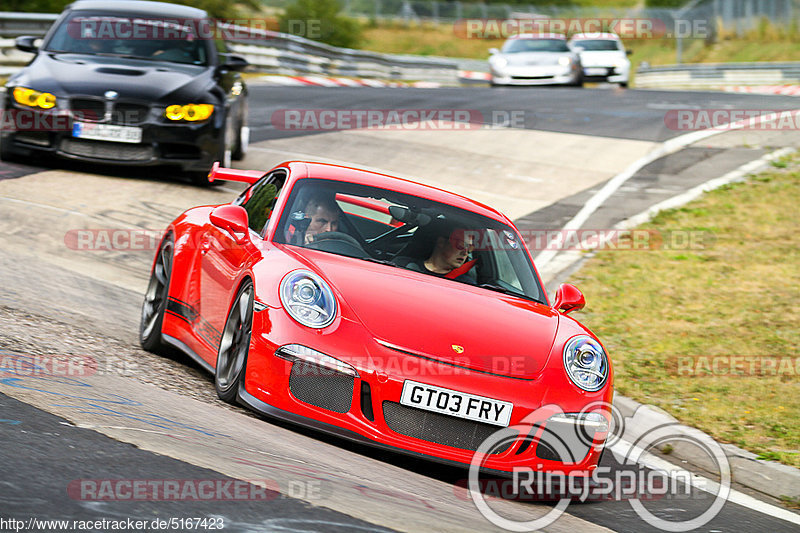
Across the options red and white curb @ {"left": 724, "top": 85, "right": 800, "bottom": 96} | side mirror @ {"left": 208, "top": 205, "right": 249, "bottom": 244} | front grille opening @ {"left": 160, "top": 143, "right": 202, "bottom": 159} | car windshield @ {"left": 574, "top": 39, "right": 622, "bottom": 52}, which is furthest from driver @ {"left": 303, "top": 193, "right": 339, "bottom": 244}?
car windshield @ {"left": 574, "top": 39, "right": 622, "bottom": 52}

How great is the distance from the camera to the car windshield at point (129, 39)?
1214 centimetres

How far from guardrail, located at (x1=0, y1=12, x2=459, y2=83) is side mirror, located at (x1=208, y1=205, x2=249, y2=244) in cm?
1740

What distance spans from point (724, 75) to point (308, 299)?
30.9m

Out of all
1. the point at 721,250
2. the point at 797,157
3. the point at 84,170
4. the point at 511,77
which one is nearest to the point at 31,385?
the point at 84,170

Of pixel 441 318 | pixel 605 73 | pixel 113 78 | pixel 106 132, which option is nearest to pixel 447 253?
pixel 441 318

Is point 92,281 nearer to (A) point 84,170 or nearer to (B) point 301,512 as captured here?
(A) point 84,170

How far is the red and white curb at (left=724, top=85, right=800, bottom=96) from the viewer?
88.3 feet

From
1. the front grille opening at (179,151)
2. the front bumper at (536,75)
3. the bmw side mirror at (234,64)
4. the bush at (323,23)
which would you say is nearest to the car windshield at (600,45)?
the front bumper at (536,75)

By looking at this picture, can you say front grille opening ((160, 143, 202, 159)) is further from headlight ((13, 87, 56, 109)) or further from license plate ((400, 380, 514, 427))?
license plate ((400, 380, 514, 427))

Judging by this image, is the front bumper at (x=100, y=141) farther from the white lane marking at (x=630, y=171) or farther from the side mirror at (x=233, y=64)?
the white lane marking at (x=630, y=171)

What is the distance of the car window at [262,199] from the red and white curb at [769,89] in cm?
2151

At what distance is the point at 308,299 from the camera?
5.20 metres

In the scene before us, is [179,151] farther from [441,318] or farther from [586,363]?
[586,363]

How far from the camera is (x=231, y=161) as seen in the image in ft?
46.1
